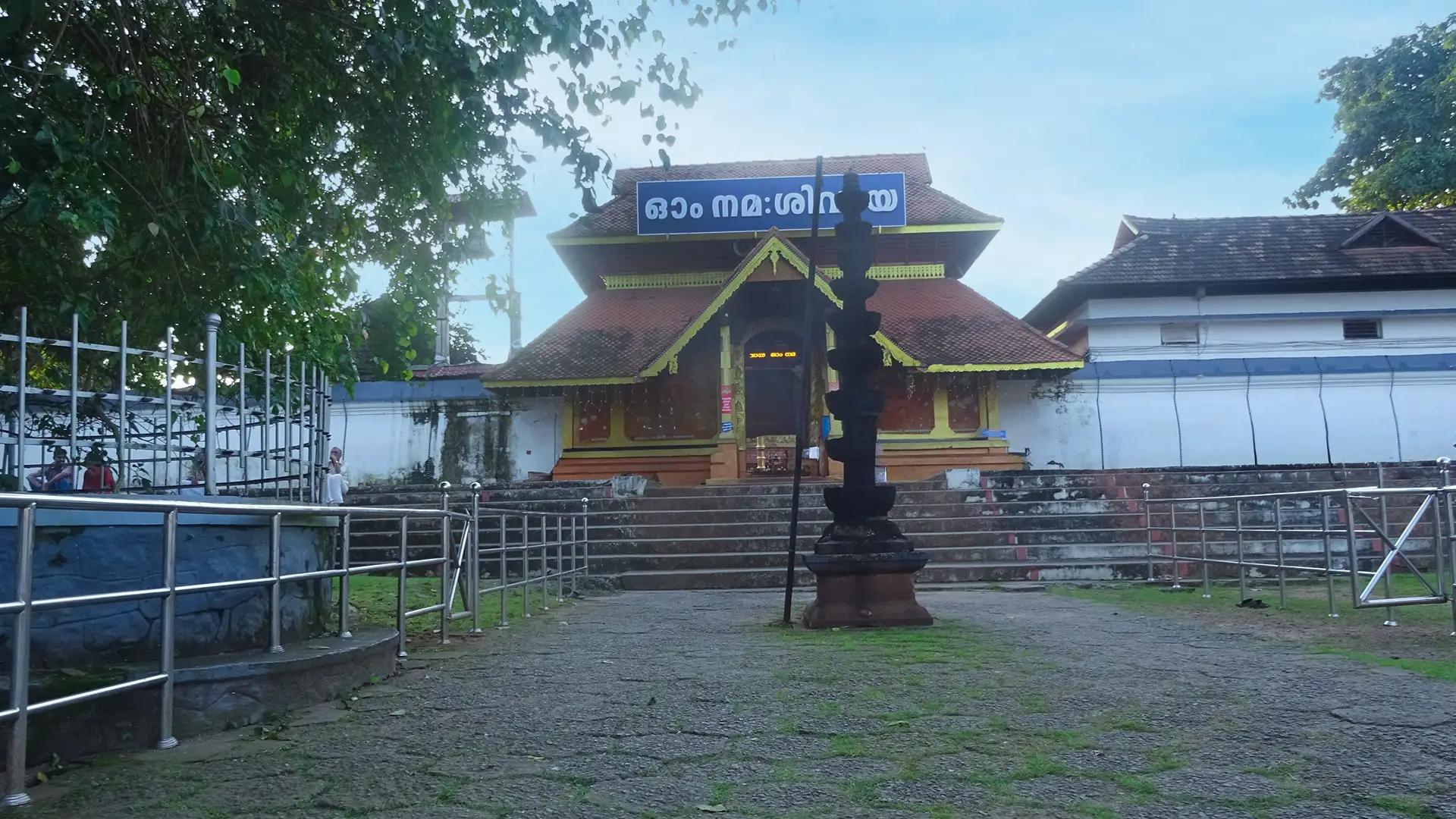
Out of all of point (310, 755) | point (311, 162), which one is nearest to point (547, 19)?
point (311, 162)

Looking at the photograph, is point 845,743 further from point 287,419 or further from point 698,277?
point 698,277

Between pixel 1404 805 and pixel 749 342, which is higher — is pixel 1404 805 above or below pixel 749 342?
below

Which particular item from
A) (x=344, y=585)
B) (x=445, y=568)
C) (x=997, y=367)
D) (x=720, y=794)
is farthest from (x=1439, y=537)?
(x=997, y=367)

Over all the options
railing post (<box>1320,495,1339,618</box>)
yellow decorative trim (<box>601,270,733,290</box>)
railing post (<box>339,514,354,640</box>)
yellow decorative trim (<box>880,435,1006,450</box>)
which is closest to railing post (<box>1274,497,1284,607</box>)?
railing post (<box>1320,495,1339,618</box>)

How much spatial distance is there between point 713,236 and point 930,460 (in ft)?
20.7

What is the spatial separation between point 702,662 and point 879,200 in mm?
16028

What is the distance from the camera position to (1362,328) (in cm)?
2159

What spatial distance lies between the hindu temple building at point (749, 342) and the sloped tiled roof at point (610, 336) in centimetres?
4

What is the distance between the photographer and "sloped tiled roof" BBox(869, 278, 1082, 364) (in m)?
18.6

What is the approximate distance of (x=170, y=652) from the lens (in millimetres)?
3979

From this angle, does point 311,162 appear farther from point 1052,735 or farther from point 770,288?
point 770,288

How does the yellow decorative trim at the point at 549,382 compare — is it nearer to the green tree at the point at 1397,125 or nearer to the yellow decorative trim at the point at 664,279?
the yellow decorative trim at the point at 664,279

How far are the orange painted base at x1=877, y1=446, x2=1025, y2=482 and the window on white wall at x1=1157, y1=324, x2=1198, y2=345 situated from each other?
506 centimetres

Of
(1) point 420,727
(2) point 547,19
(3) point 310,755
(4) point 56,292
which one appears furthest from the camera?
(4) point 56,292
